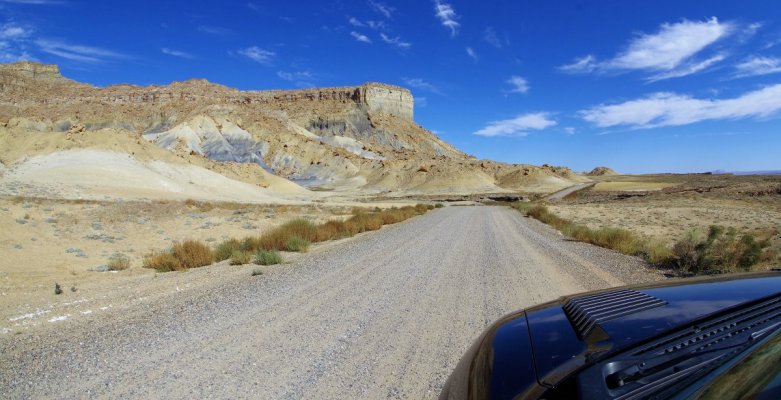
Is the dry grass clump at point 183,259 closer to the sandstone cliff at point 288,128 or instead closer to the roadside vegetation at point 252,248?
the roadside vegetation at point 252,248

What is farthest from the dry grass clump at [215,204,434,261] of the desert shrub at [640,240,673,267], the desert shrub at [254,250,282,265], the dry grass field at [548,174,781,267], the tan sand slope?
the tan sand slope

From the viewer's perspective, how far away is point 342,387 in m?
4.25

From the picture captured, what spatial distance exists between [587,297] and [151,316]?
6239mm

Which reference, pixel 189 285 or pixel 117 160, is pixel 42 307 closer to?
pixel 189 285

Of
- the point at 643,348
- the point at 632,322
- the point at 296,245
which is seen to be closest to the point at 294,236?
the point at 296,245

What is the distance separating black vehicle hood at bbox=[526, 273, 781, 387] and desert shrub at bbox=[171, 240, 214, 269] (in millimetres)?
11366

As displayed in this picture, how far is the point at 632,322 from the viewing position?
6.73 ft

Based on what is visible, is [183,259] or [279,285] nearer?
[279,285]

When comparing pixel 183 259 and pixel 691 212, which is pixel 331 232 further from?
pixel 691 212

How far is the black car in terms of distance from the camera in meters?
1.43

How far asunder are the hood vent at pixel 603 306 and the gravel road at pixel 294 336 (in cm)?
205

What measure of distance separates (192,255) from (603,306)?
12073 millimetres

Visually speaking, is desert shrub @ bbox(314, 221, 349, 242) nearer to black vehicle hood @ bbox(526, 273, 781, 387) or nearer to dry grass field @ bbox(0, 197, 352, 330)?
dry grass field @ bbox(0, 197, 352, 330)

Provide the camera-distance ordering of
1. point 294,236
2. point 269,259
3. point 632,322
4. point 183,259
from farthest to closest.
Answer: point 294,236 < point 183,259 < point 269,259 < point 632,322
